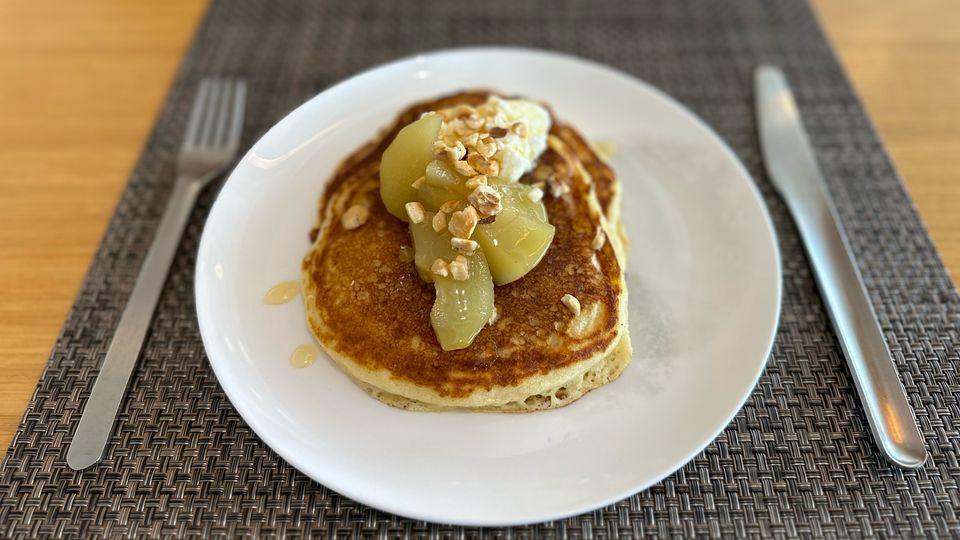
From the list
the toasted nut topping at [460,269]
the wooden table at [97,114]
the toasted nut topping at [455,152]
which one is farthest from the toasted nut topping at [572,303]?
the wooden table at [97,114]

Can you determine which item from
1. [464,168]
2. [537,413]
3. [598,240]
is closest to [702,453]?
[537,413]

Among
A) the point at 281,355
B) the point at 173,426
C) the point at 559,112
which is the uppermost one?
the point at 559,112

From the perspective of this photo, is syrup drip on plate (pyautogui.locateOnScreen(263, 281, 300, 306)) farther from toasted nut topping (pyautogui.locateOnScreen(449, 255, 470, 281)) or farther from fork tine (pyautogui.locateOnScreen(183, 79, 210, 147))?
fork tine (pyautogui.locateOnScreen(183, 79, 210, 147))

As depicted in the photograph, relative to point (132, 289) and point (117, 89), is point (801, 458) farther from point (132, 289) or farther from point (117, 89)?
point (117, 89)

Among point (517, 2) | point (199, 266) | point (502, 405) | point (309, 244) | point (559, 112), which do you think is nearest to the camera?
point (502, 405)

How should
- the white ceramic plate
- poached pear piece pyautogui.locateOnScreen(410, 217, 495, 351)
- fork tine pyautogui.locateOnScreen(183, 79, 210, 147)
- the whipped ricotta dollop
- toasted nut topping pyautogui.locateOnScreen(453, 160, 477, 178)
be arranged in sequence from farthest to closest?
1. fork tine pyautogui.locateOnScreen(183, 79, 210, 147)
2. the whipped ricotta dollop
3. toasted nut topping pyautogui.locateOnScreen(453, 160, 477, 178)
4. poached pear piece pyautogui.locateOnScreen(410, 217, 495, 351)
5. the white ceramic plate

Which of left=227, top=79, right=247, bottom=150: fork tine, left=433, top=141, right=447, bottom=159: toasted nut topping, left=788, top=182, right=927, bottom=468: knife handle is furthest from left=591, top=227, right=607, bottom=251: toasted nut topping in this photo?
left=227, top=79, right=247, bottom=150: fork tine

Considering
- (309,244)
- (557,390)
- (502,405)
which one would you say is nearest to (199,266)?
(309,244)

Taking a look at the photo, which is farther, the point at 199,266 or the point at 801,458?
the point at 199,266
